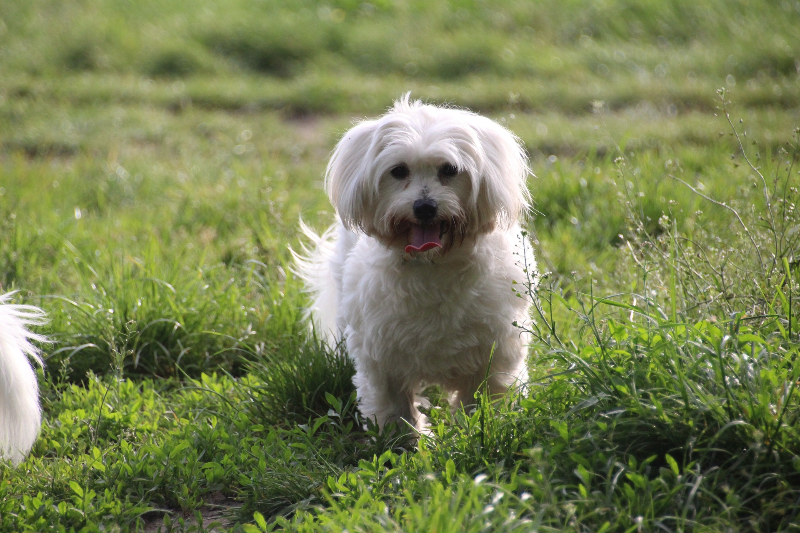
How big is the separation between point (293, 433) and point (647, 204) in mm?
2623

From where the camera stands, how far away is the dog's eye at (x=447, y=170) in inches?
116

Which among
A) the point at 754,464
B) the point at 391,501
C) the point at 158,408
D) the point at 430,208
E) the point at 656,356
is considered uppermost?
the point at 430,208

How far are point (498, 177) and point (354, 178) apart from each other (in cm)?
54

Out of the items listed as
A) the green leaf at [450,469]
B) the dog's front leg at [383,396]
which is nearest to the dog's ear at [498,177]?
the dog's front leg at [383,396]

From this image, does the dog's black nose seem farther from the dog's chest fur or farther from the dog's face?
the dog's chest fur

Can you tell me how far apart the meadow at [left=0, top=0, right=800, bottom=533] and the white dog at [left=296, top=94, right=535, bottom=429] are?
6.3 inches

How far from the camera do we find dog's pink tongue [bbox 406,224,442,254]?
113 inches

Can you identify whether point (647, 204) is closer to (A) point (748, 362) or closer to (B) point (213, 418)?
(A) point (748, 362)

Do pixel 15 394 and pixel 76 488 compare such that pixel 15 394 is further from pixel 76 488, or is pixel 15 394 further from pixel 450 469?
pixel 450 469

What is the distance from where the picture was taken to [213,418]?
3211mm

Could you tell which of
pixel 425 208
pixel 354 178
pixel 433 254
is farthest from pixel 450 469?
pixel 354 178

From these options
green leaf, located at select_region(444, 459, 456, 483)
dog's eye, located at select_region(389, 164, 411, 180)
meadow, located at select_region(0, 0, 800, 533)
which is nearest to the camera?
meadow, located at select_region(0, 0, 800, 533)

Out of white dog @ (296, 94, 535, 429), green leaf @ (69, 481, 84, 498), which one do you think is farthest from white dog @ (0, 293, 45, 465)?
white dog @ (296, 94, 535, 429)

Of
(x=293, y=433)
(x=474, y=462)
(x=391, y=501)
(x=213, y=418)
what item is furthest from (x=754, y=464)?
(x=213, y=418)
